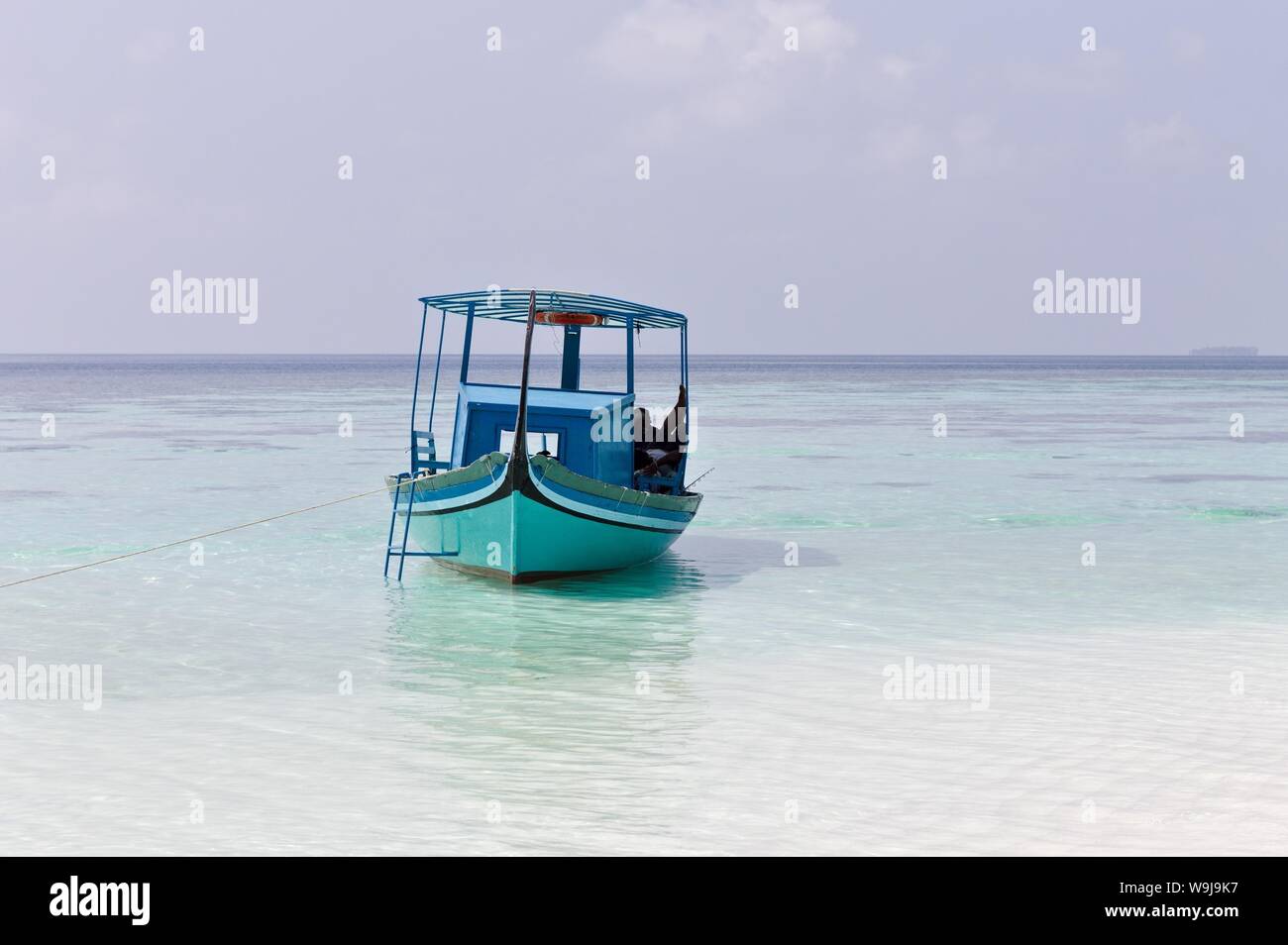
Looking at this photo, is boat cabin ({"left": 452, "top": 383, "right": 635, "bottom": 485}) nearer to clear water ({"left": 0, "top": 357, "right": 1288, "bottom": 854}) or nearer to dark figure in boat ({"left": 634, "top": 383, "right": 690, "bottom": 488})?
dark figure in boat ({"left": 634, "top": 383, "right": 690, "bottom": 488})

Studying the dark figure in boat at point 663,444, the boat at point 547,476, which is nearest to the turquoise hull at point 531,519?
the boat at point 547,476

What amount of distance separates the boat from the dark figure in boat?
0.02 metres

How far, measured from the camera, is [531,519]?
13906 mm

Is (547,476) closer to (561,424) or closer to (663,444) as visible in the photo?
(561,424)

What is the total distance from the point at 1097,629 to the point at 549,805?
7.11 meters

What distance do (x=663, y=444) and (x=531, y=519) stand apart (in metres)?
3.35

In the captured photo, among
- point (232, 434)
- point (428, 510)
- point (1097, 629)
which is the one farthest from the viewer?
point (232, 434)

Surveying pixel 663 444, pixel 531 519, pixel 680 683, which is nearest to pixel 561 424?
pixel 531 519

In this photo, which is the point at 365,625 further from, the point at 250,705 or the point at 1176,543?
the point at 1176,543

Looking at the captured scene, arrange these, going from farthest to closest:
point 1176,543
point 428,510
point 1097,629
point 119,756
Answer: point 1176,543 < point 428,510 < point 1097,629 < point 119,756

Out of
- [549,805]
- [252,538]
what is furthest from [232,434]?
[549,805]

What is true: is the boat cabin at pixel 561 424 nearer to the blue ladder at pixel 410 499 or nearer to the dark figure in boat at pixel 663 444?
the blue ladder at pixel 410 499

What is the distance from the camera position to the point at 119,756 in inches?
322

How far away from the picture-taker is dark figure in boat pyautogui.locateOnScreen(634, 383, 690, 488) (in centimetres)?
1631
